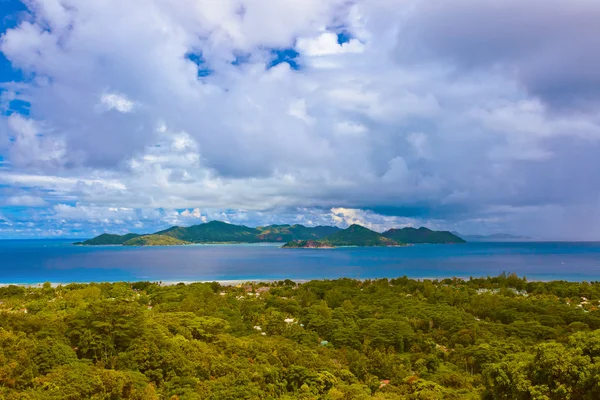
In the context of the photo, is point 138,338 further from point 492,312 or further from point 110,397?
point 492,312

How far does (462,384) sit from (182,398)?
15.0 meters

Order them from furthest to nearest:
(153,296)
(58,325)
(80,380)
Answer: (153,296), (58,325), (80,380)

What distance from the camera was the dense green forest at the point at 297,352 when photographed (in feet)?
53.0

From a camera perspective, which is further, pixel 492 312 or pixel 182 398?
pixel 492 312

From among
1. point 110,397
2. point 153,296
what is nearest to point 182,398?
point 110,397

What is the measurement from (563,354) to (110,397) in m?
17.6

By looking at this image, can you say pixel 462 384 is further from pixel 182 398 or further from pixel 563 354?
pixel 182 398

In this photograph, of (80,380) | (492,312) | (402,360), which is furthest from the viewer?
(492,312)

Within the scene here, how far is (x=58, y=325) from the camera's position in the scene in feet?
79.9

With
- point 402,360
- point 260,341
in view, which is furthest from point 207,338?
point 402,360

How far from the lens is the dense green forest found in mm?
16156

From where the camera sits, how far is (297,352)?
24469 mm

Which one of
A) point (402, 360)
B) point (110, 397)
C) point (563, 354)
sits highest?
point (563, 354)

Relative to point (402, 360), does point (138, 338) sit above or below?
above
